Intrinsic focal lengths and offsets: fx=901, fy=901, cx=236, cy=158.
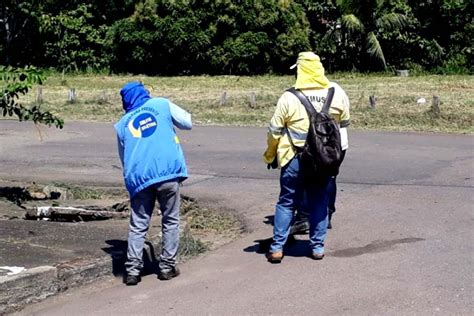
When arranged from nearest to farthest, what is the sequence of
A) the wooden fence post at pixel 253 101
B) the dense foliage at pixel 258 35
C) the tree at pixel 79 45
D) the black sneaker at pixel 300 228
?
1. the black sneaker at pixel 300 228
2. the wooden fence post at pixel 253 101
3. the dense foliage at pixel 258 35
4. the tree at pixel 79 45

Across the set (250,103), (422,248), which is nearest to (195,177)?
(422,248)

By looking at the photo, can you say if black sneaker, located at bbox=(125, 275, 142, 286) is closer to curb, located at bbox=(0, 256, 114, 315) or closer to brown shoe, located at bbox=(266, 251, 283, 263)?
curb, located at bbox=(0, 256, 114, 315)

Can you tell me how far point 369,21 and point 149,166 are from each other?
83.5 feet

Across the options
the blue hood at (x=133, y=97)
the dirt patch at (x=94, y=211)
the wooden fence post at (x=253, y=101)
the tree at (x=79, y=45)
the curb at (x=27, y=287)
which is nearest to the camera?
the curb at (x=27, y=287)

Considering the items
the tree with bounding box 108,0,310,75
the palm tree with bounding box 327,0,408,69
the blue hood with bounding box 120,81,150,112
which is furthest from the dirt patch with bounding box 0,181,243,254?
the palm tree with bounding box 327,0,408,69

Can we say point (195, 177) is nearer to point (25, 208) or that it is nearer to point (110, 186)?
point (110, 186)

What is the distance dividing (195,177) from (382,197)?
3.01m

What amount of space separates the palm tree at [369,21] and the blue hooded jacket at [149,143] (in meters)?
24.1

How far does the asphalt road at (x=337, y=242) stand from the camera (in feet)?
21.2

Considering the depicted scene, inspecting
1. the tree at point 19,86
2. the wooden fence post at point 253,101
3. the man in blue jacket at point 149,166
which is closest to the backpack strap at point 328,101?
the man in blue jacket at point 149,166

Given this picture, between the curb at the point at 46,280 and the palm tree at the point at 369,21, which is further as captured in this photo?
the palm tree at the point at 369,21

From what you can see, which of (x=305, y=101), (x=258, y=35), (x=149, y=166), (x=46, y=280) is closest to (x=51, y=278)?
(x=46, y=280)

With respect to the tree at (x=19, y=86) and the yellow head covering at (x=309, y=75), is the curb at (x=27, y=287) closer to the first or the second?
the yellow head covering at (x=309, y=75)

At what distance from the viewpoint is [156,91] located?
84.5 feet
